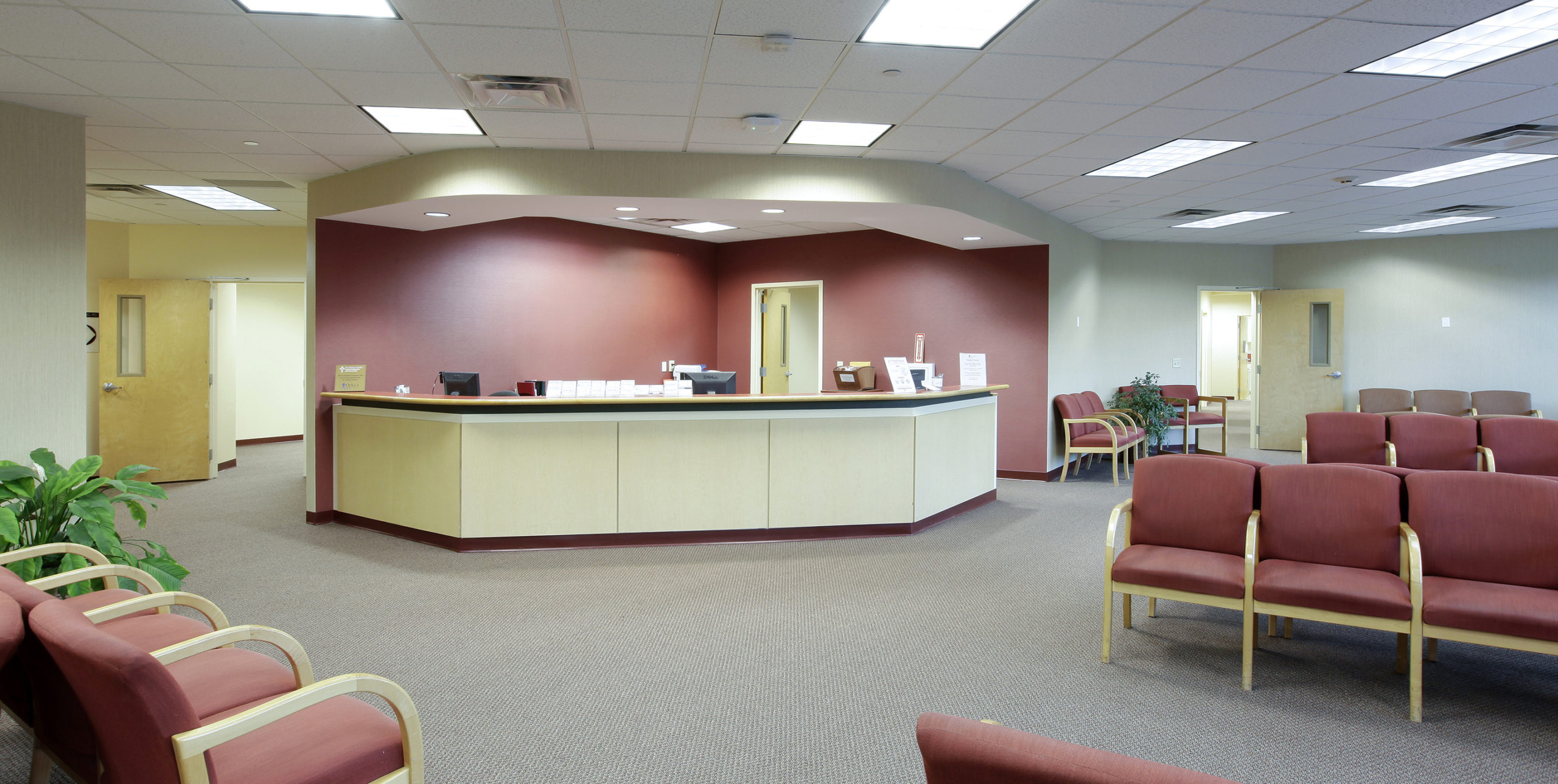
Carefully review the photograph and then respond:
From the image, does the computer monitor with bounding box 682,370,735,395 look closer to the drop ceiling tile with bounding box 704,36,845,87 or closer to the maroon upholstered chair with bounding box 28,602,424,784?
the drop ceiling tile with bounding box 704,36,845,87

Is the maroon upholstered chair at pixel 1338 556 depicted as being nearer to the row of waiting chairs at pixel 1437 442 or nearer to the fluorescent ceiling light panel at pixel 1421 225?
the row of waiting chairs at pixel 1437 442

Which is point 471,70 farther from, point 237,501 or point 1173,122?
point 237,501

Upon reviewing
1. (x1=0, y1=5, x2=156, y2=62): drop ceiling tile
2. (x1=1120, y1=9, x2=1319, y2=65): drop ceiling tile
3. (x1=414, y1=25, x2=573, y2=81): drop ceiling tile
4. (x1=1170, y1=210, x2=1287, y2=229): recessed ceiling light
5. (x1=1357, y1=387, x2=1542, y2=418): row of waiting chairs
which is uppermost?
(x1=1170, y1=210, x2=1287, y2=229): recessed ceiling light

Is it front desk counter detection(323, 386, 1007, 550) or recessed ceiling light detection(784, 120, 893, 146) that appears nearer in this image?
recessed ceiling light detection(784, 120, 893, 146)

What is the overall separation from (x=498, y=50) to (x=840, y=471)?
11.6 feet

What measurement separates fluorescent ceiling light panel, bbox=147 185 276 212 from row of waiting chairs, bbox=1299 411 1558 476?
922cm

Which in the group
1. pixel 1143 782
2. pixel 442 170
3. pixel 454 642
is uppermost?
pixel 442 170

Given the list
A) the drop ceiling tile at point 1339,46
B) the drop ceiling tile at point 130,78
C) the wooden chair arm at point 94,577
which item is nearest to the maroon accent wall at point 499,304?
the drop ceiling tile at point 130,78

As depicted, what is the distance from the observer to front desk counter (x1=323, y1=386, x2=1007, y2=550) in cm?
545

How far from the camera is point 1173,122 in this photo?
16.9ft

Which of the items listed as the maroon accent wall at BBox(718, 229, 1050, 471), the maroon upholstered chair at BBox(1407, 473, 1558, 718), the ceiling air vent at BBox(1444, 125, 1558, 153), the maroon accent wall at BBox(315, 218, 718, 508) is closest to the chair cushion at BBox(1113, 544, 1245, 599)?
the maroon upholstered chair at BBox(1407, 473, 1558, 718)

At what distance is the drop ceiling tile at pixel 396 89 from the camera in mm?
4281

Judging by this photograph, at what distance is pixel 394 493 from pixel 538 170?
2.67 meters

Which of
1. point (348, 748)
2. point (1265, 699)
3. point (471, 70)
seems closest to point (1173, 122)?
point (1265, 699)
